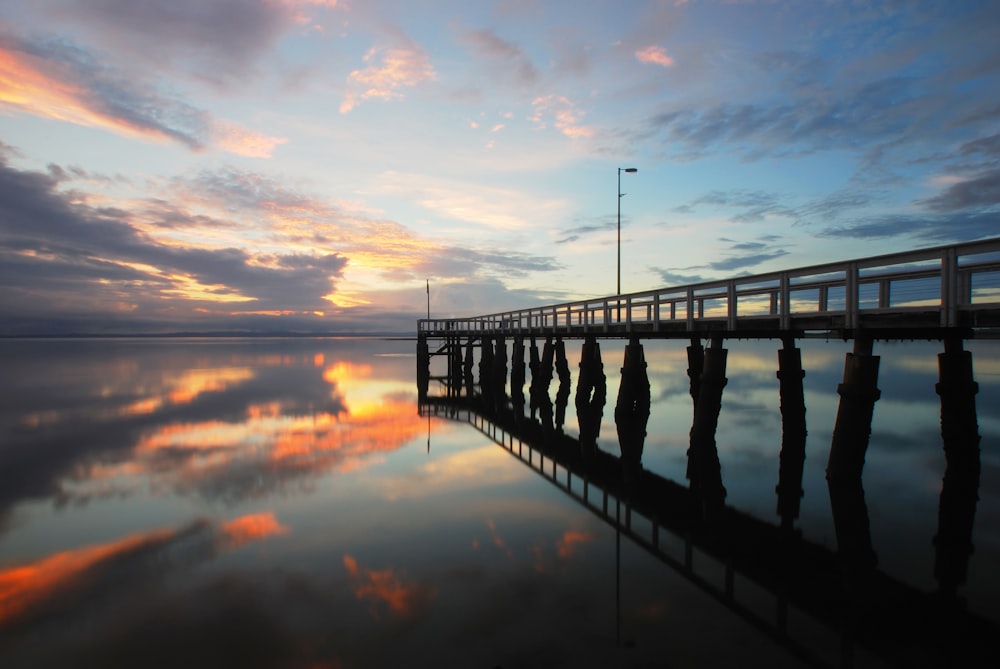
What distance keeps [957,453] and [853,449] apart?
419 centimetres

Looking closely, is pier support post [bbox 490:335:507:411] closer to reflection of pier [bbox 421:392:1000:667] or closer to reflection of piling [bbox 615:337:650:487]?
reflection of piling [bbox 615:337:650:487]

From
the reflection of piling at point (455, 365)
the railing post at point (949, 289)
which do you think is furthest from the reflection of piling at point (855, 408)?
the reflection of piling at point (455, 365)

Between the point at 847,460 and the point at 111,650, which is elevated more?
the point at 847,460

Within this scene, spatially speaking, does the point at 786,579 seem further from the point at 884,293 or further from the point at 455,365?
the point at 455,365

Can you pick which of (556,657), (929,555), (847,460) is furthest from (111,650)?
(847,460)

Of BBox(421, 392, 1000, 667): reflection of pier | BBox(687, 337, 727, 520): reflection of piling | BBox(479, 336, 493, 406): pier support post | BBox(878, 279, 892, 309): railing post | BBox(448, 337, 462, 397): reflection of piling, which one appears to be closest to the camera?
BBox(421, 392, 1000, 667): reflection of pier

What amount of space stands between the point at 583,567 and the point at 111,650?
589cm

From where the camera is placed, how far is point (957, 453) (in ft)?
42.9

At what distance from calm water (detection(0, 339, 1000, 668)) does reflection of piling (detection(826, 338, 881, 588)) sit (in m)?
0.31

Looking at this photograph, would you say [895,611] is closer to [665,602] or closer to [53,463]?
[665,602]

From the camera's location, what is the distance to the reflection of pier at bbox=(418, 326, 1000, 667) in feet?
20.7

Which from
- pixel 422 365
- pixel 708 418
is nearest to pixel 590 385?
pixel 708 418

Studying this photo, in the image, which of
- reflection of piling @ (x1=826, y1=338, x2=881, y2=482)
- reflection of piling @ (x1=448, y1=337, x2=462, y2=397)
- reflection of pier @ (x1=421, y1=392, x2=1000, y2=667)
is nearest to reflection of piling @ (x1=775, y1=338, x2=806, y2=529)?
reflection of piling @ (x1=826, y1=338, x2=881, y2=482)

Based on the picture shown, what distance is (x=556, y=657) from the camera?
599 cm
